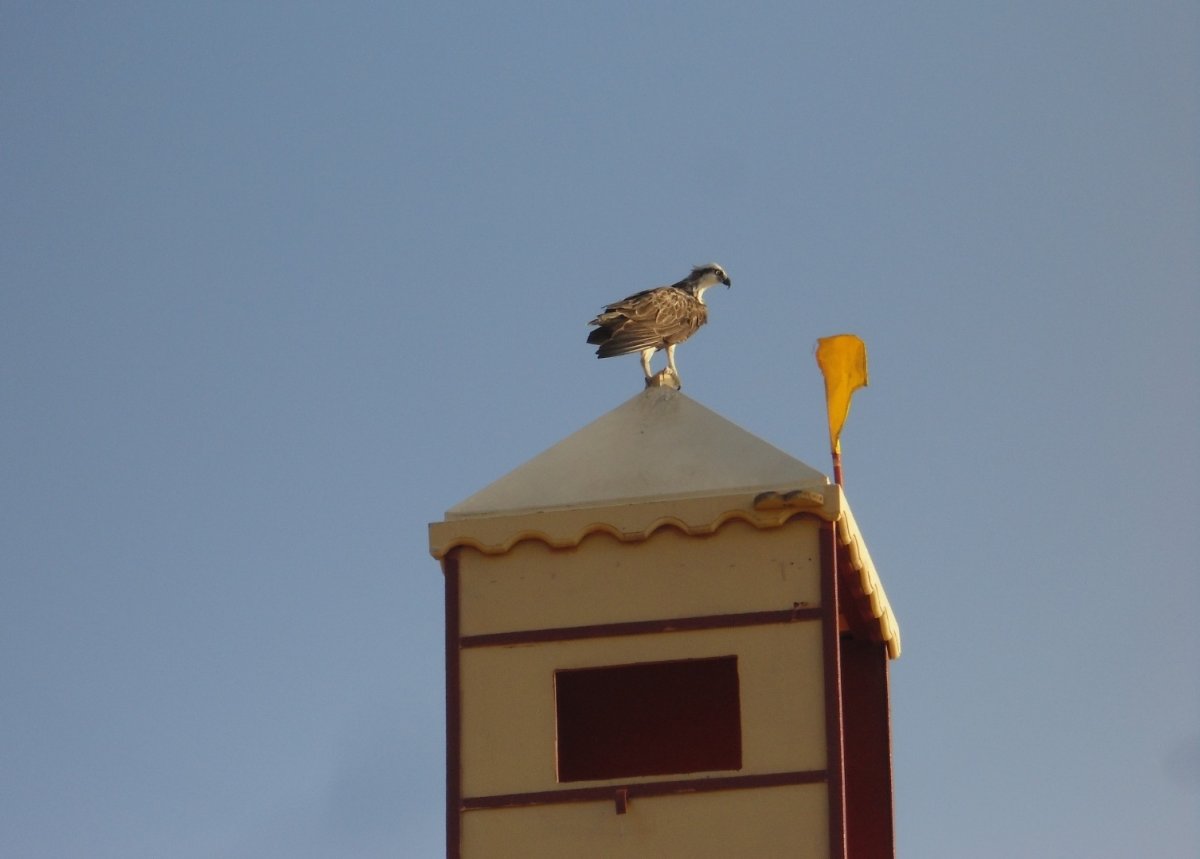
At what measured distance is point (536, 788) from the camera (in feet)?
38.7

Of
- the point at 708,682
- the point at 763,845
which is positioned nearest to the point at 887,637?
the point at 708,682

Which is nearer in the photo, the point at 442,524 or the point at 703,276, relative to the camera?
the point at 442,524

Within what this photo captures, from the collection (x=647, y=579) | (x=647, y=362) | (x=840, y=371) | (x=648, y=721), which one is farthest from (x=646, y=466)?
(x=648, y=721)

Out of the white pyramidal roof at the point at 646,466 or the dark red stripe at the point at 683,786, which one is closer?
the dark red stripe at the point at 683,786

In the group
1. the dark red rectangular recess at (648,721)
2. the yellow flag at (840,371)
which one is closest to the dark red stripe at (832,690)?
the yellow flag at (840,371)

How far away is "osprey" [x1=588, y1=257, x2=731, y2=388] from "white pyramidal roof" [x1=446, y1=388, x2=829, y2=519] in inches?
12.8

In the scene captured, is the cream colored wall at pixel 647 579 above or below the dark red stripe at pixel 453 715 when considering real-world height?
above

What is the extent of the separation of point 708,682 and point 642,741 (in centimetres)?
51

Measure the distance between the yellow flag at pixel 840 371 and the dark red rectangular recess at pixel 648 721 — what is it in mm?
1738

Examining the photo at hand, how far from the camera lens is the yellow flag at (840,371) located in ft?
43.8

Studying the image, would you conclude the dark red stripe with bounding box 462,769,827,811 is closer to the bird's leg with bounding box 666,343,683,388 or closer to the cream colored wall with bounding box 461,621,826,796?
the cream colored wall with bounding box 461,621,826,796

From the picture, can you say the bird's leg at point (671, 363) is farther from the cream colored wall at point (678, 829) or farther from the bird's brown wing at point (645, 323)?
the cream colored wall at point (678, 829)

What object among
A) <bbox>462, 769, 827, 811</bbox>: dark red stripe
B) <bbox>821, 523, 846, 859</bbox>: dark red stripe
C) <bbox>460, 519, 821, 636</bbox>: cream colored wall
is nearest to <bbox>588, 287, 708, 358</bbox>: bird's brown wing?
<bbox>460, 519, 821, 636</bbox>: cream colored wall

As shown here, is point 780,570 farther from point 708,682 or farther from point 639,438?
point 708,682
